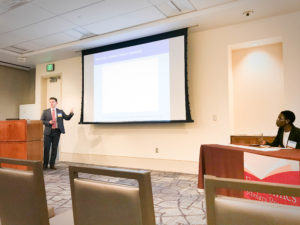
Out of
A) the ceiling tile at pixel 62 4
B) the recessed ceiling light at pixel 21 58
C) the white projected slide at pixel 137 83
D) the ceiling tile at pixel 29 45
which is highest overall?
the ceiling tile at pixel 62 4

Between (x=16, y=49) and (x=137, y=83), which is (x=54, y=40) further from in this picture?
(x=137, y=83)

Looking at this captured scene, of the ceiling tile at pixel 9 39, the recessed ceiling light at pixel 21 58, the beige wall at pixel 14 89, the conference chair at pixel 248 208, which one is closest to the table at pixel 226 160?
the conference chair at pixel 248 208

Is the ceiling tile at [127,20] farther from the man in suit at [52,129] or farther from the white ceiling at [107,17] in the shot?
the man in suit at [52,129]

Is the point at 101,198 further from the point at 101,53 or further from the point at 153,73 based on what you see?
the point at 101,53

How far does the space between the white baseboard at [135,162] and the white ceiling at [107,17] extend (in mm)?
2610

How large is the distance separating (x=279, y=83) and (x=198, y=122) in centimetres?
165

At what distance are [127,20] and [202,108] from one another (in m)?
2.15

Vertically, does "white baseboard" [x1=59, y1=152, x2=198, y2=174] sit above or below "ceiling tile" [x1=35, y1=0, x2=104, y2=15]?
below

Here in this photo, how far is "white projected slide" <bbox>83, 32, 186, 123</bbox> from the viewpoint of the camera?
4.42m

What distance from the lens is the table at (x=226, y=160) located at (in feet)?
7.35

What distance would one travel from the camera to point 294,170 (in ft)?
6.14

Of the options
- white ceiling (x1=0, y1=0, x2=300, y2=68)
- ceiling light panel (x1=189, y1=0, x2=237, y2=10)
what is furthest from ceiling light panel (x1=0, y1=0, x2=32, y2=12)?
ceiling light panel (x1=189, y1=0, x2=237, y2=10)

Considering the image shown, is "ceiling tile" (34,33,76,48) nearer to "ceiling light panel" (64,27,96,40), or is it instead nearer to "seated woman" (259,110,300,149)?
"ceiling light panel" (64,27,96,40)

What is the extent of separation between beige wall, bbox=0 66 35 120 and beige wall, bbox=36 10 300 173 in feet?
11.7
